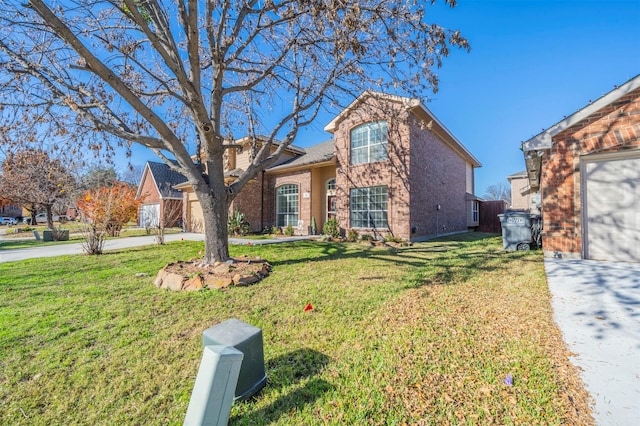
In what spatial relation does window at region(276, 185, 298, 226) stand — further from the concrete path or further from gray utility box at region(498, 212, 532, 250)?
gray utility box at region(498, 212, 532, 250)

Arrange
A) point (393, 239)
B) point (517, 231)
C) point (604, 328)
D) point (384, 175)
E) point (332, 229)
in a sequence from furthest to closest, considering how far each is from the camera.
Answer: point (332, 229), point (384, 175), point (393, 239), point (517, 231), point (604, 328)

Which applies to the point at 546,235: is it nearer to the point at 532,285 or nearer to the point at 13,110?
the point at 532,285

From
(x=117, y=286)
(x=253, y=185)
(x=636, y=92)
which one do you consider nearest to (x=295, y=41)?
(x=117, y=286)

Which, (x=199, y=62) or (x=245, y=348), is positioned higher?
(x=199, y=62)

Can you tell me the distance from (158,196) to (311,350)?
2332 cm

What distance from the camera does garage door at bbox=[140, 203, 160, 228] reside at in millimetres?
21991

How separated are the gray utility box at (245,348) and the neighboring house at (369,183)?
883 centimetres

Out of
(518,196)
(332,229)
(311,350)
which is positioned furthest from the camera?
(518,196)

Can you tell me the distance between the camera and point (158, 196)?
2189 cm

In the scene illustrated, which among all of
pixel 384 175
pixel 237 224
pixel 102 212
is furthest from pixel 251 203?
pixel 384 175

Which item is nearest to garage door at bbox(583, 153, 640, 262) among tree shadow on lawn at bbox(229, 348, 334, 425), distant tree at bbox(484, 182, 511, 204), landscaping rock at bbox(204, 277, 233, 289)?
tree shadow on lawn at bbox(229, 348, 334, 425)

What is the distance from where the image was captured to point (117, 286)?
551 cm

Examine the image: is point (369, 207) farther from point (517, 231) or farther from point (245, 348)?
point (245, 348)

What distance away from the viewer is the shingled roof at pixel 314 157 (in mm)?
14530
